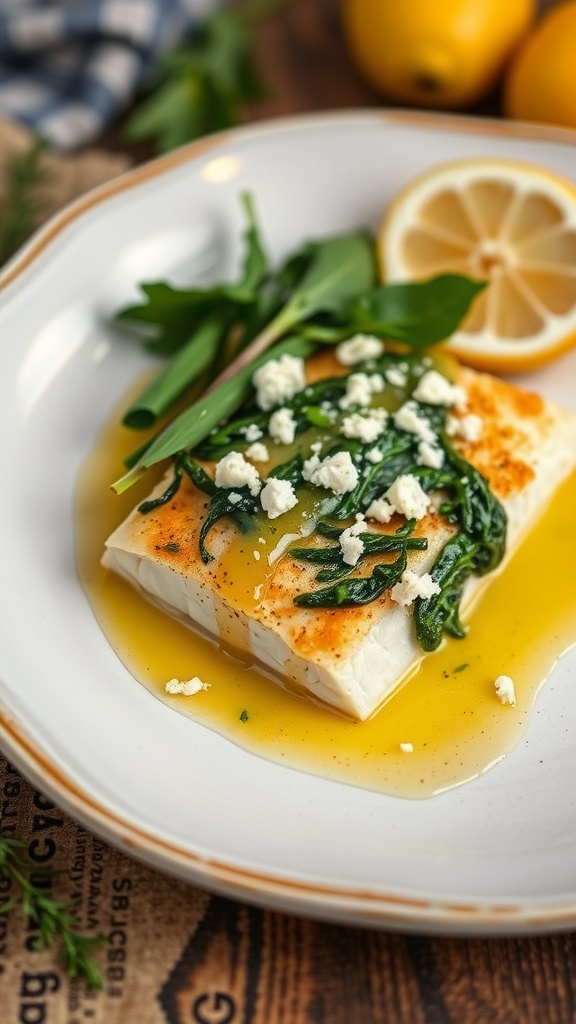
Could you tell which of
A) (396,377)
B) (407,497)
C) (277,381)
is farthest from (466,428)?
(277,381)

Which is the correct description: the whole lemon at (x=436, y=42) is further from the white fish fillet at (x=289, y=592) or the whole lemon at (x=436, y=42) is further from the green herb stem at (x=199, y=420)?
the white fish fillet at (x=289, y=592)

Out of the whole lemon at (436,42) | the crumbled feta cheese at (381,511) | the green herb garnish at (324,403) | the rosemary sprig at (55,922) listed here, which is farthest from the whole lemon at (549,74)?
the rosemary sprig at (55,922)

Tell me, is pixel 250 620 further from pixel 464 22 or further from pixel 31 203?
pixel 464 22

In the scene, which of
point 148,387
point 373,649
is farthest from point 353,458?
point 148,387

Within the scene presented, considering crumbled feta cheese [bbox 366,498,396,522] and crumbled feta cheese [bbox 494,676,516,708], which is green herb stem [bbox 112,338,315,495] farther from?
crumbled feta cheese [bbox 494,676,516,708]

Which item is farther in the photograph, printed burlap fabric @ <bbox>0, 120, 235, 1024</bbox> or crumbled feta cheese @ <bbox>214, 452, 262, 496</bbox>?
crumbled feta cheese @ <bbox>214, 452, 262, 496</bbox>

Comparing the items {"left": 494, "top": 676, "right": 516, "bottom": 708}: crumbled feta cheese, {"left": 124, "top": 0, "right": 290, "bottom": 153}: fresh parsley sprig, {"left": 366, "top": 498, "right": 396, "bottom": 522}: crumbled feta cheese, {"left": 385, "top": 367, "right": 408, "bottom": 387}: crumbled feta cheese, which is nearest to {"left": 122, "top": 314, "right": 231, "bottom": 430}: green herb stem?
{"left": 385, "top": 367, "right": 408, "bottom": 387}: crumbled feta cheese
